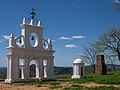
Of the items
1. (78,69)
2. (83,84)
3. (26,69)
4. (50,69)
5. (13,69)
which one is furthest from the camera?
(78,69)

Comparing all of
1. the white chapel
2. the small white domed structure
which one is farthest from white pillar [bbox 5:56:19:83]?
the small white domed structure

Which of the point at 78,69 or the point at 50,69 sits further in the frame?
the point at 78,69

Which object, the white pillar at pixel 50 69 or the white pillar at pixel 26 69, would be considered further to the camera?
the white pillar at pixel 50 69

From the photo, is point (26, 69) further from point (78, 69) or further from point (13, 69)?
point (78, 69)

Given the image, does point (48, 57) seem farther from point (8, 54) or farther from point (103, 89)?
point (103, 89)

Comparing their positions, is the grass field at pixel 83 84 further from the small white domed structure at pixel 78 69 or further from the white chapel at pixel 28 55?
the small white domed structure at pixel 78 69

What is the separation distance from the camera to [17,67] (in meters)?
30.5

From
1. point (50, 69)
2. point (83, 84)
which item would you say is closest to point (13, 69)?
point (50, 69)

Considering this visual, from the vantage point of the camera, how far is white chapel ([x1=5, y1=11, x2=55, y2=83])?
30.3 m

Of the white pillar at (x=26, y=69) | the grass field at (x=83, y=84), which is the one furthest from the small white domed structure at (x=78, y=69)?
the grass field at (x=83, y=84)

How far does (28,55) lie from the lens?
31.5 meters

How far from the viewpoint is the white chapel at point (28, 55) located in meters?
30.3

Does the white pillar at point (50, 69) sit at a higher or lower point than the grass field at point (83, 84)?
higher

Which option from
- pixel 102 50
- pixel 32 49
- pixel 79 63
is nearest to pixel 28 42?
pixel 32 49
